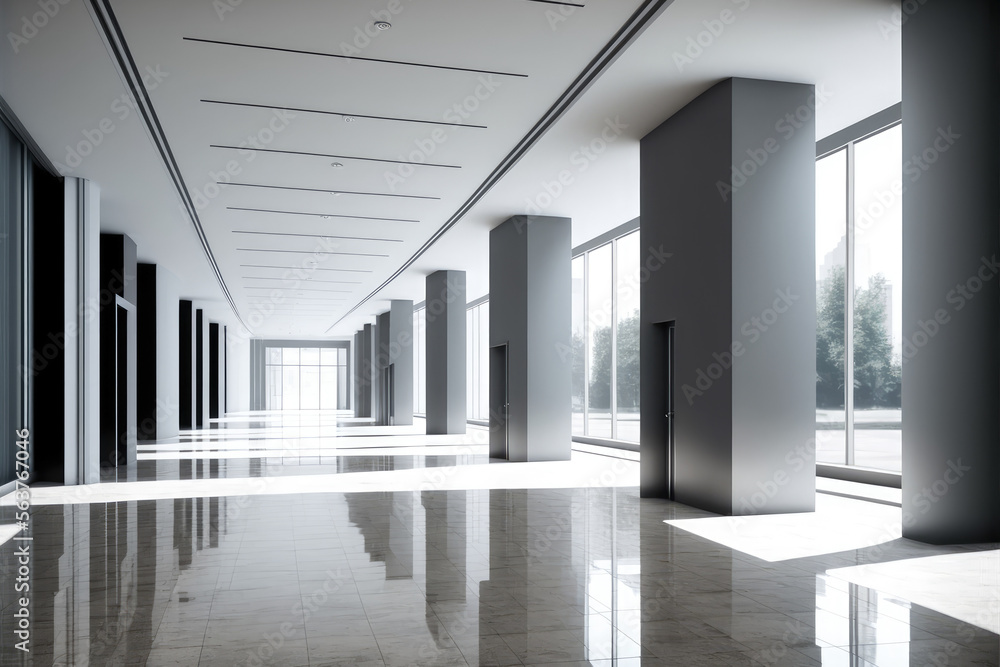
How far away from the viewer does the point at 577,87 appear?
10727 millimetres

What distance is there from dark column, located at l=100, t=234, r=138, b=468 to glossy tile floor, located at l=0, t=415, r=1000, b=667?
5.96 m

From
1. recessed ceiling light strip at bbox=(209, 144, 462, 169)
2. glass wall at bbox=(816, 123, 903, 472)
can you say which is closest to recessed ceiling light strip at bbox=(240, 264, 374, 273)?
recessed ceiling light strip at bbox=(209, 144, 462, 169)

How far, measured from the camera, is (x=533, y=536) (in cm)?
891

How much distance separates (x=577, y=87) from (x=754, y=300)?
11.9 ft

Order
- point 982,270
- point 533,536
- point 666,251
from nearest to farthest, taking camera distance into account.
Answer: point 982,270
point 533,536
point 666,251

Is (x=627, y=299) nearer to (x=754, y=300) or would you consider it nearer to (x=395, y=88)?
(x=754, y=300)

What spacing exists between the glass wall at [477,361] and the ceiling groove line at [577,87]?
19804 millimetres

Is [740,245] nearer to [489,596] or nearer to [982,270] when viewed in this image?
[982,270]

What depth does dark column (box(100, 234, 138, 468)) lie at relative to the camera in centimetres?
1777

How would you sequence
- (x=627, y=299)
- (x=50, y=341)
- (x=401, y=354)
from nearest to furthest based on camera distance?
(x=50, y=341)
(x=627, y=299)
(x=401, y=354)

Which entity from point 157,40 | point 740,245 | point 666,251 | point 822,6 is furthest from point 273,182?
point 822,6

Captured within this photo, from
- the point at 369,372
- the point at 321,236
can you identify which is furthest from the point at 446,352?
the point at 369,372

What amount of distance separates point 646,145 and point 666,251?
1939mm

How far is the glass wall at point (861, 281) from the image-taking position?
14148mm
